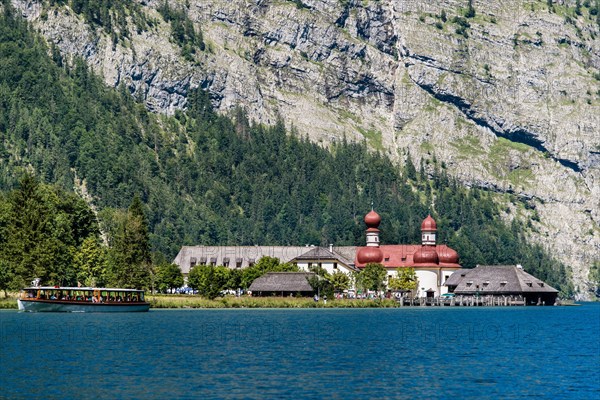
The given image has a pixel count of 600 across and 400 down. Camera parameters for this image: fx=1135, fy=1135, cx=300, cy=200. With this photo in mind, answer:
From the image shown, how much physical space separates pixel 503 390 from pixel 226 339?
4189cm

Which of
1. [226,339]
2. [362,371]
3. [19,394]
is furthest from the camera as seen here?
[226,339]

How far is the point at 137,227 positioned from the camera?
614 ft

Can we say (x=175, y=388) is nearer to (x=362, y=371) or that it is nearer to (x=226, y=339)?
(x=362, y=371)

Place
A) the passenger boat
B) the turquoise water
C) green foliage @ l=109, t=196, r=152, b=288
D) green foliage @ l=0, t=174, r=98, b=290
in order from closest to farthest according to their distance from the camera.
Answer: the turquoise water
the passenger boat
green foliage @ l=0, t=174, r=98, b=290
green foliage @ l=109, t=196, r=152, b=288

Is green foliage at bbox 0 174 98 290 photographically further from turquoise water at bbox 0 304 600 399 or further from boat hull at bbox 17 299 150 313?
turquoise water at bbox 0 304 600 399

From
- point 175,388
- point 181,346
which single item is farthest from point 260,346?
point 175,388

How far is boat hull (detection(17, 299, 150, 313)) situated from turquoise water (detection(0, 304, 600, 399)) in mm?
18163

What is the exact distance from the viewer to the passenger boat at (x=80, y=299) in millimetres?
162750

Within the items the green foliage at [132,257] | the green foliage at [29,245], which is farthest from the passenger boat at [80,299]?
the green foliage at [132,257]

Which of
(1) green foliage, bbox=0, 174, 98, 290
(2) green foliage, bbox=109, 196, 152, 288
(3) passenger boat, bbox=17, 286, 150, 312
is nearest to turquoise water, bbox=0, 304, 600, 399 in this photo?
(3) passenger boat, bbox=17, 286, 150, 312

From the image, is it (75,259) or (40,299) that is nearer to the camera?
(40,299)

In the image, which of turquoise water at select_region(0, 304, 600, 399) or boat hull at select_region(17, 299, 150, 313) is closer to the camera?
turquoise water at select_region(0, 304, 600, 399)

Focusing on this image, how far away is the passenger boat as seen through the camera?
16275 cm

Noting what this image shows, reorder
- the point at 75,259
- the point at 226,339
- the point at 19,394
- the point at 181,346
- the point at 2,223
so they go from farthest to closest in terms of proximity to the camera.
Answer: the point at 75,259
the point at 2,223
the point at 226,339
the point at 181,346
the point at 19,394
